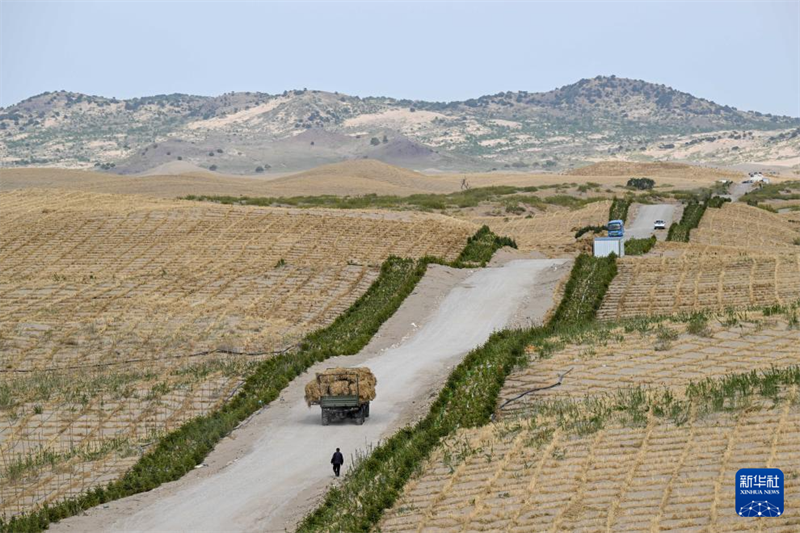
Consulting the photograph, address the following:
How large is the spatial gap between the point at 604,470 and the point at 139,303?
29178 mm

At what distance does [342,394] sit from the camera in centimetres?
3198

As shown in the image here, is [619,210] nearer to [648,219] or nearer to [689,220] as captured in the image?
[648,219]

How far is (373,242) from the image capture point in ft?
201

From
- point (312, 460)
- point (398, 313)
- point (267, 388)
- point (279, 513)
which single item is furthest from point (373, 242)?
point (279, 513)

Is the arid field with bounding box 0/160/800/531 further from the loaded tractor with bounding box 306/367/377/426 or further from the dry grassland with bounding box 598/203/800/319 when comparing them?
the loaded tractor with bounding box 306/367/377/426

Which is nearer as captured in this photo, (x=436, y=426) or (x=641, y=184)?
(x=436, y=426)

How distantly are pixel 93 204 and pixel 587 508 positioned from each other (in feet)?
185

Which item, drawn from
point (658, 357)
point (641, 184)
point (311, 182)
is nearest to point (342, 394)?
point (658, 357)

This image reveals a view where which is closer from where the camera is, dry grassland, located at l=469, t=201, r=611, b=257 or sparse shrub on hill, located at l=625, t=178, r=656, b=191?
dry grassland, located at l=469, t=201, r=611, b=257

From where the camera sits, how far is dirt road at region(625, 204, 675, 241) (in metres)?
79.0

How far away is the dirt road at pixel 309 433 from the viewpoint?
25422mm

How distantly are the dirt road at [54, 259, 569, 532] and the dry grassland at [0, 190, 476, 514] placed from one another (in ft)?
7.54

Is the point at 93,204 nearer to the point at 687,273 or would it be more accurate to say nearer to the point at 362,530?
the point at 687,273

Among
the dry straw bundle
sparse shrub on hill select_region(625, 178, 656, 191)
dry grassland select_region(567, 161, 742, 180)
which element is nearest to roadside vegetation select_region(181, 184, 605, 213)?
sparse shrub on hill select_region(625, 178, 656, 191)
